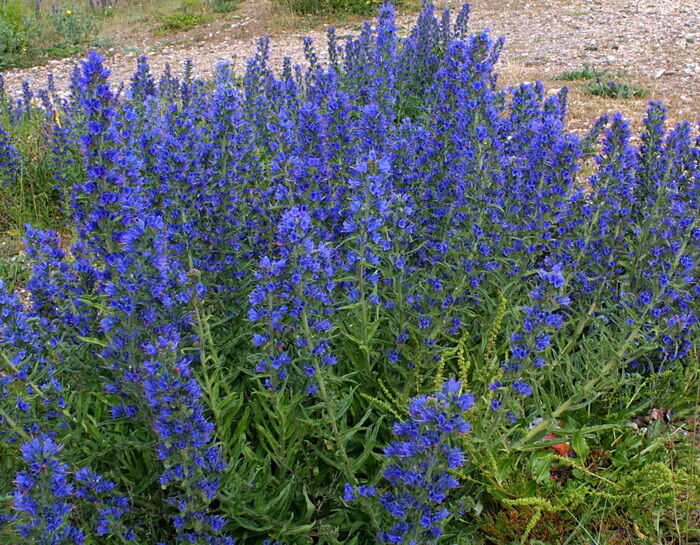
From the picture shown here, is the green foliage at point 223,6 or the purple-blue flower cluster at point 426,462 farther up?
the green foliage at point 223,6

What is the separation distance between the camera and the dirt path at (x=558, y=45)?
9117 mm

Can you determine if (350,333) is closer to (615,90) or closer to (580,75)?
(615,90)

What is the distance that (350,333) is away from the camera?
3246 mm

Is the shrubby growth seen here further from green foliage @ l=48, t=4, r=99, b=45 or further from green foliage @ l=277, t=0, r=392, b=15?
green foliage @ l=48, t=4, r=99, b=45

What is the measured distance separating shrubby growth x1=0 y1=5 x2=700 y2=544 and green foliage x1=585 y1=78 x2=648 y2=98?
5501mm

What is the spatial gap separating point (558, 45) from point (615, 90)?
3.83 meters

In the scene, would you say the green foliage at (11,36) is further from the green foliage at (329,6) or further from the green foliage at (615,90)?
the green foliage at (615,90)

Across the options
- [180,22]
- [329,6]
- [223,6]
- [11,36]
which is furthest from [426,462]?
[223,6]

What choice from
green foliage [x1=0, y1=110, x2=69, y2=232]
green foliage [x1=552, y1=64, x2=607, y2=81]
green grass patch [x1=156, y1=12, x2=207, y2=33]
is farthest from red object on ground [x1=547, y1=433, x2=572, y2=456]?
green grass patch [x1=156, y1=12, x2=207, y2=33]

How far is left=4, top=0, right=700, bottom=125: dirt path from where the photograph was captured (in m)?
9.12

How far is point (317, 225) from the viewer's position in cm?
300

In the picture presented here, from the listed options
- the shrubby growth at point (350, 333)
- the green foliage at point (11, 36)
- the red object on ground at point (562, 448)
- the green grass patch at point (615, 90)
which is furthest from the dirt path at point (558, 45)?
the red object on ground at point (562, 448)

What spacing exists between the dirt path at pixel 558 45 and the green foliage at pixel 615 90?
151 mm

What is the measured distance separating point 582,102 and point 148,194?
7111 mm
